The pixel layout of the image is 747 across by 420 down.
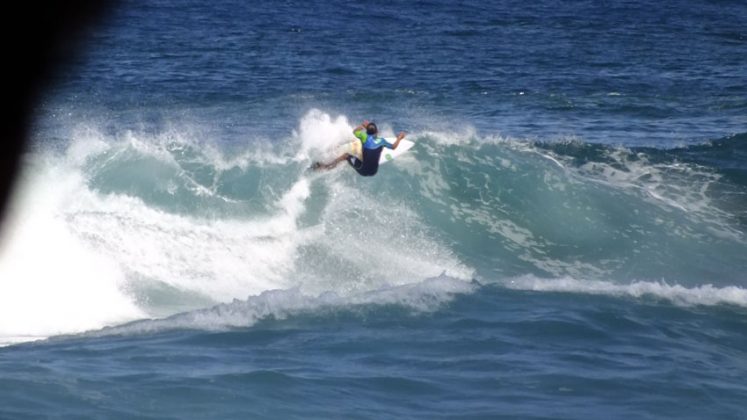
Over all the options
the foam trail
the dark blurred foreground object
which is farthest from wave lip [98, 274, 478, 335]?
the dark blurred foreground object

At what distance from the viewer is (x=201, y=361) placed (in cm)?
1062

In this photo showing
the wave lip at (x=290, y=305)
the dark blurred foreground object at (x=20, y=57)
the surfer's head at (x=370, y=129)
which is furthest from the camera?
the surfer's head at (x=370, y=129)

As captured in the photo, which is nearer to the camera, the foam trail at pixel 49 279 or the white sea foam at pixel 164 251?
the foam trail at pixel 49 279

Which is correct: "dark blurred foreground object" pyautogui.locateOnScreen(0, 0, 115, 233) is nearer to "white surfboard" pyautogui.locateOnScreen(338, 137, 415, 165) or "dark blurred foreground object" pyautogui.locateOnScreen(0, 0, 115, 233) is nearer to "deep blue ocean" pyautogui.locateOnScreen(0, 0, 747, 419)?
"deep blue ocean" pyautogui.locateOnScreen(0, 0, 747, 419)

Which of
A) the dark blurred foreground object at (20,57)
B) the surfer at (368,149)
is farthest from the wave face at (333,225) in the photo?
the dark blurred foreground object at (20,57)

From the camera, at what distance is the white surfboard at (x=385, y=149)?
1712cm

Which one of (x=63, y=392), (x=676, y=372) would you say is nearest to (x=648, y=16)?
(x=676, y=372)

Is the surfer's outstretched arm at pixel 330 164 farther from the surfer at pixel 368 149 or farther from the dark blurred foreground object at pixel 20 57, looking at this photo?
the dark blurred foreground object at pixel 20 57

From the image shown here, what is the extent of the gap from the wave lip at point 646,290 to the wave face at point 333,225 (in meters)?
0.06

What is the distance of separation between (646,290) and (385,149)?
570cm

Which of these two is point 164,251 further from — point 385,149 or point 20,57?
point 20,57

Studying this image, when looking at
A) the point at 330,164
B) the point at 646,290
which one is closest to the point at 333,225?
the point at 330,164

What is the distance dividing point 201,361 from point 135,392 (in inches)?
43.7

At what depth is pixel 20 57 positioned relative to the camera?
1090 centimetres
